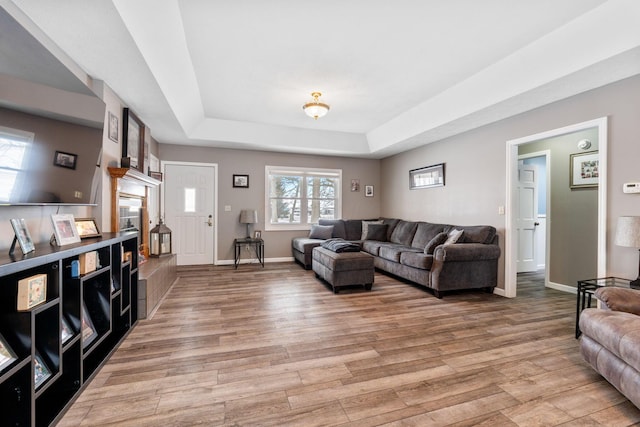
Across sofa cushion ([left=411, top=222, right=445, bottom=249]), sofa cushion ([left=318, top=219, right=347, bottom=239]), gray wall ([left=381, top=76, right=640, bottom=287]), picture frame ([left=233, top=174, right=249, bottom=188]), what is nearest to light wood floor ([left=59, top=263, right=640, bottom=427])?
gray wall ([left=381, top=76, right=640, bottom=287])

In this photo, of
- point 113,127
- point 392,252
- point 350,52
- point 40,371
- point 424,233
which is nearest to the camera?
point 40,371

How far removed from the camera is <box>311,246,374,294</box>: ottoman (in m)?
3.87

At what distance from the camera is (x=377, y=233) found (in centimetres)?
586

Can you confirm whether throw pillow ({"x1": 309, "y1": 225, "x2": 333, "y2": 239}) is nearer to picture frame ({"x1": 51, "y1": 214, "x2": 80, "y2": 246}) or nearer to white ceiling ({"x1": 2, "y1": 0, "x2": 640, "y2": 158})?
white ceiling ({"x1": 2, "y1": 0, "x2": 640, "y2": 158})

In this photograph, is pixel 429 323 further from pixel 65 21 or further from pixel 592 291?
pixel 65 21

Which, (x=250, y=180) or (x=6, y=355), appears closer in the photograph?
(x=6, y=355)

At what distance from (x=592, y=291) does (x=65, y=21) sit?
Result: 4.59m

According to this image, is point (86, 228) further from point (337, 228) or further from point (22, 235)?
point (337, 228)

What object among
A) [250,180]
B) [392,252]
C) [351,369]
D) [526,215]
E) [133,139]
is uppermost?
[133,139]

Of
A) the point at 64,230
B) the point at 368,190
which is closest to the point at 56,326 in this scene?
the point at 64,230

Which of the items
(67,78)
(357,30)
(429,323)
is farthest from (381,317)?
(67,78)

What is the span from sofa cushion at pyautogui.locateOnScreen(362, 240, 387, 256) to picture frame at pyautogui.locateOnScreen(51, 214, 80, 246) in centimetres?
416

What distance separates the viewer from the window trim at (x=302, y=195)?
6012 mm

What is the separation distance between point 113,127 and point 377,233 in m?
4.63
